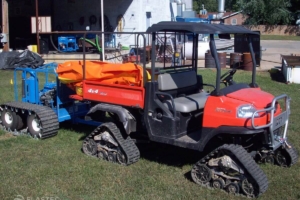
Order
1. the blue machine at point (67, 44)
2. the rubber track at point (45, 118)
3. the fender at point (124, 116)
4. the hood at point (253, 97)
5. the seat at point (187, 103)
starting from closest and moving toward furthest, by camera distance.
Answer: the hood at point (253, 97)
the seat at point (187, 103)
the fender at point (124, 116)
the rubber track at point (45, 118)
the blue machine at point (67, 44)

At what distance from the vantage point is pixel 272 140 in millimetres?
5391

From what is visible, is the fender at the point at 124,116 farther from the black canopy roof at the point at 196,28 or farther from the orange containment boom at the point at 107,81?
the black canopy roof at the point at 196,28

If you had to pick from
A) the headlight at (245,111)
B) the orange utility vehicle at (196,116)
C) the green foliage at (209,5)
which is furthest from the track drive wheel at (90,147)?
the green foliage at (209,5)

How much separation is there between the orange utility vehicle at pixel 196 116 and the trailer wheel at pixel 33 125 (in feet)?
3.32

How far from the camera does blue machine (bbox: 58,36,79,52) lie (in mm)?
20156

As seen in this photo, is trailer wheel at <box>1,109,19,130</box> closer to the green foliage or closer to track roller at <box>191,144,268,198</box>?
track roller at <box>191,144,268,198</box>

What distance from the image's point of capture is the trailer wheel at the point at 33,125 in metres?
7.66

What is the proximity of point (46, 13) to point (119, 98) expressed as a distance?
2110 cm

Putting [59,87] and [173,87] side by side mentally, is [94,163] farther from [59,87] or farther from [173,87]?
[59,87]

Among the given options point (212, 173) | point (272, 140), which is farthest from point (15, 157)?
point (272, 140)

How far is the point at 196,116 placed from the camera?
6.11m

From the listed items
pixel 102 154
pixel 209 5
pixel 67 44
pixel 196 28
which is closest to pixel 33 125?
pixel 102 154

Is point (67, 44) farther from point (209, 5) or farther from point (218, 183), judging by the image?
point (209, 5)

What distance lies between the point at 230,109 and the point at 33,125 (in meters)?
3.76
